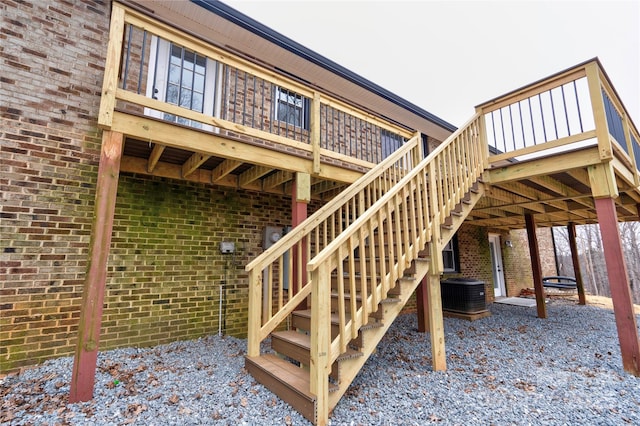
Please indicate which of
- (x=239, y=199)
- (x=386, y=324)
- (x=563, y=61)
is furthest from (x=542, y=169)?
(x=563, y=61)

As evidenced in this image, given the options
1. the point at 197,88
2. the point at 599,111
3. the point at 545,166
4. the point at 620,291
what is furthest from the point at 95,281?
the point at 599,111

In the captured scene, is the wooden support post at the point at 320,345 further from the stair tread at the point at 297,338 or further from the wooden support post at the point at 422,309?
the wooden support post at the point at 422,309

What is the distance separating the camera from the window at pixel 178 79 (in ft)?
16.3

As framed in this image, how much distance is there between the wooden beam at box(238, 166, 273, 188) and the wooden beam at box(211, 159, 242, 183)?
32 cm

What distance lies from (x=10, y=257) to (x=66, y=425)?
83.8 inches

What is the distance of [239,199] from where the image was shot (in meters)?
5.16

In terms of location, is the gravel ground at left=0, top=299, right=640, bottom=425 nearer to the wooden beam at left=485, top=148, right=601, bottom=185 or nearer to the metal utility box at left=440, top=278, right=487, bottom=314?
the metal utility box at left=440, top=278, right=487, bottom=314

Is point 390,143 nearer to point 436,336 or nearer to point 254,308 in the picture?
point 436,336

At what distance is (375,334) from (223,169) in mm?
2976

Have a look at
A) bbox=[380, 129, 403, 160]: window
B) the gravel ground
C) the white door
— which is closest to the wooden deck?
the gravel ground

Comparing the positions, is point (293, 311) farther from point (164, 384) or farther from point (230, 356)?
point (164, 384)

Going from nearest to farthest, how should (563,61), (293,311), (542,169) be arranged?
1. (293,311)
2. (542,169)
3. (563,61)

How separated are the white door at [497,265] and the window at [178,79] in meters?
10.9

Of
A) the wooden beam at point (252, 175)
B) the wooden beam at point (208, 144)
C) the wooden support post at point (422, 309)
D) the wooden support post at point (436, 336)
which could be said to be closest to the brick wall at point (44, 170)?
the wooden beam at point (208, 144)
